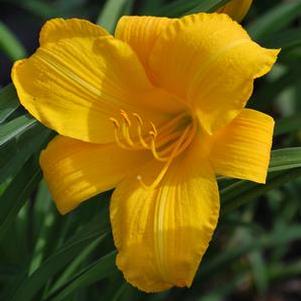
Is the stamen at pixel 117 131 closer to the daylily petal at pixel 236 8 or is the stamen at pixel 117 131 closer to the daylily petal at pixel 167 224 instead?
the daylily petal at pixel 167 224

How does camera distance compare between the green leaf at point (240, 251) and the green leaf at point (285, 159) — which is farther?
the green leaf at point (240, 251)

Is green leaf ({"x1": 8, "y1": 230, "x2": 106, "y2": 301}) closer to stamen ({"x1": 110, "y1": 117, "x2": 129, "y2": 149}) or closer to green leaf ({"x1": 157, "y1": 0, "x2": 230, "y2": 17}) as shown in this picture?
stamen ({"x1": 110, "y1": 117, "x2": 129, "y2": 149})

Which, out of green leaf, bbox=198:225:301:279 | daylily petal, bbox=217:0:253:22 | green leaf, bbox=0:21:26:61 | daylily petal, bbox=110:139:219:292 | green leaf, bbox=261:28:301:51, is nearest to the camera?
daylily petal, bbox=110:139:219:292

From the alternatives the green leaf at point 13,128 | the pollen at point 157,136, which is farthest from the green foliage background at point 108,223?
the pollen at point 157,136

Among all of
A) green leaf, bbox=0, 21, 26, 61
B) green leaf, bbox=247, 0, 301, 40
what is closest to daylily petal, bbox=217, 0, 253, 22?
green leaf, bbox=247, 0, 301, 40

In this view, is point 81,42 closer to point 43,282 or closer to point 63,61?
point 63,61

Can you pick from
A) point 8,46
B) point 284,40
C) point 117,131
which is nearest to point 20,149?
point 117,131

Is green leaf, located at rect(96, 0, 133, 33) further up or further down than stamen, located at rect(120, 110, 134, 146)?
further down

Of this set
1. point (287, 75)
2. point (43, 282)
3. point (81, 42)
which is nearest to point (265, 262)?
point (287, 75)
